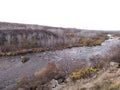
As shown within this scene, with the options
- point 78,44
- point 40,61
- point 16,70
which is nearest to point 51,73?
point 16,70

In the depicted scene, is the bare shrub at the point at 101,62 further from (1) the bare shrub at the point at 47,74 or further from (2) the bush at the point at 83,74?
(1) the bare shrub at the point at 47,74

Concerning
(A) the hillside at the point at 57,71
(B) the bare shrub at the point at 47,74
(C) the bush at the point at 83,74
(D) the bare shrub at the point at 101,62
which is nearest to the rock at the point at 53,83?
(A) the hillside at the point at 57,71

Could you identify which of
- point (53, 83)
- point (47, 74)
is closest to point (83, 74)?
point (53, 83)

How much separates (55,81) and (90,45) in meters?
24.6

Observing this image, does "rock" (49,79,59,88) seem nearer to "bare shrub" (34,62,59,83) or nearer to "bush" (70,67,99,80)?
"bare shrub" (34,62,59,83)

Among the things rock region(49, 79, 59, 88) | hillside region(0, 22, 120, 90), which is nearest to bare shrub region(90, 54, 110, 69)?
hillside region(0, 22, 120, 90)

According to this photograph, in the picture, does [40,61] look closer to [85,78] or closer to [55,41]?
[85,78]

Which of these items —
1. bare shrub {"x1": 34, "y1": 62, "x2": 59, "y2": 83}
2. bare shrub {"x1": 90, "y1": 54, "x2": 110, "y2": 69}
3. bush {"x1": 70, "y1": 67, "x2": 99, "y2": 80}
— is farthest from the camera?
bare shrub {"x1": 90, "y1": 54, "x2": 110, "y2": 69}

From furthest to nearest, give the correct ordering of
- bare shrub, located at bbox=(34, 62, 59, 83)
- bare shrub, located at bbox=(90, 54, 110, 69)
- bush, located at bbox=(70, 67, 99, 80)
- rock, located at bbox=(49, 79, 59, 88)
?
bare shrub, located at bbox=(90, 54, 110, 69) → bare shrub, located at bbox=(34, 62, 59, 83) → bush, located at bbox=(70, 67, 99, 80) → rock, located at bbox=(49, 79, 59, 88)

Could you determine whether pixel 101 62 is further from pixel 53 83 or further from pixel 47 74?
pixel 53 83

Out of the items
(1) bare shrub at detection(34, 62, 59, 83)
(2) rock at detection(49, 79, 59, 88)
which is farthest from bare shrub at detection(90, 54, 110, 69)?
(2) rock at detection(49, 79, 59, 88)

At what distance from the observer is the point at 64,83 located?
2006 centimetres

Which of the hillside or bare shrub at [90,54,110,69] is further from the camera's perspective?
bare shrub at [90,54,110,69]

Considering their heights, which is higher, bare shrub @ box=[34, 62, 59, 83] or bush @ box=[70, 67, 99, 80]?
bush @ box=[70, 67, 99, 80]
